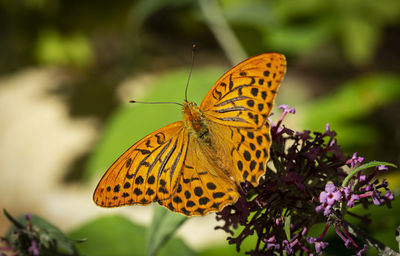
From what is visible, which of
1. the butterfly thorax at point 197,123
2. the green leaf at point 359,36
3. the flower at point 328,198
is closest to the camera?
the flower at point 328,198

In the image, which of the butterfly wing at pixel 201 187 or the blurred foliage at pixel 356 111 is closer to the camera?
the butterfly wing at pixel 201 187

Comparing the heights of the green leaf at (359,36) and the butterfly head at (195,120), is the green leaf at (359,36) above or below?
above

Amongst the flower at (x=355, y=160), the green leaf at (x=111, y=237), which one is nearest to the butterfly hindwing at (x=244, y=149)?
the flower at (x=355, y=160)

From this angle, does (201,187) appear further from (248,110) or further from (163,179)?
(248,110)

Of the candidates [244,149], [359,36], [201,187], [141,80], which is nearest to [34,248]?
[201,187]

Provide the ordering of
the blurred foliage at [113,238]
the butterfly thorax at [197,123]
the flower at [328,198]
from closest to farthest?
1. the flower at [328,198]
2. the butterfly thorax at [197,123]
3. the blurred foliage at [113,238]

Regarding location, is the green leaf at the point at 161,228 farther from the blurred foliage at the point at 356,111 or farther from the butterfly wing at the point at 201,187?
the blurred foliage at the point at 356,111

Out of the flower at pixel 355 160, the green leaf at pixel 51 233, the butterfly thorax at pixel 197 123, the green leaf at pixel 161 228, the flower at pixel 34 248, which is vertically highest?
the butterfly thorax at pixel 197 123
